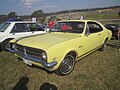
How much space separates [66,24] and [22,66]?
2322 millimetres

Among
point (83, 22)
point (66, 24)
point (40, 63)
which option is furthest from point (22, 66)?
point (83, 22)

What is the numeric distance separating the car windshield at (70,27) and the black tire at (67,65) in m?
1.12

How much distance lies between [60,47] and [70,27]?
5.51 ft

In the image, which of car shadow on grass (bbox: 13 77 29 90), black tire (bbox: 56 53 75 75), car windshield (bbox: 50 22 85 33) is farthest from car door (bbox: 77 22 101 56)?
car shadow on grass (bbox: 13 77 29 90)

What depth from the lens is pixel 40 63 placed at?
12.1 ft

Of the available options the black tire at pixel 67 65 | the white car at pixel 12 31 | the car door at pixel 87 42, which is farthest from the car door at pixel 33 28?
the black tire at pixel 67 65

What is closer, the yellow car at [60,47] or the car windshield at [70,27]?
the yellow car at [60,47]

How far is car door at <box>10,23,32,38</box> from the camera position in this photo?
693cm

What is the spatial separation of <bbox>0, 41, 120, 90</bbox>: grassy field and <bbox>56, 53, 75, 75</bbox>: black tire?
0.15 m

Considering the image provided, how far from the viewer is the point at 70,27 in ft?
17.2

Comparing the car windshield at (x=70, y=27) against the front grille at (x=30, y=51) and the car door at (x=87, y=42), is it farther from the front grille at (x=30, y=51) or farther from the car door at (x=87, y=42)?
the front grille at (x=30, y=51)

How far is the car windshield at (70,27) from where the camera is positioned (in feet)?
16.5

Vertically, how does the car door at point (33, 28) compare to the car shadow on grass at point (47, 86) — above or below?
above

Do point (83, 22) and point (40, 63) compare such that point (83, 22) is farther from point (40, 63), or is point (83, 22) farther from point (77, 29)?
point (40, 63)
